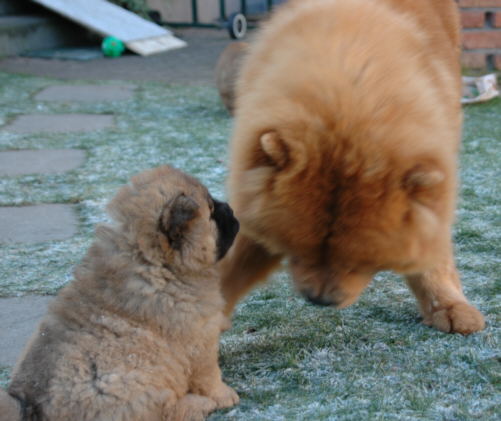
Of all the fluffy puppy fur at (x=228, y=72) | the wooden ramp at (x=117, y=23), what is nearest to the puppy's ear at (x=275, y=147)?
the fluffy puppy fur at (x=228, y=72)

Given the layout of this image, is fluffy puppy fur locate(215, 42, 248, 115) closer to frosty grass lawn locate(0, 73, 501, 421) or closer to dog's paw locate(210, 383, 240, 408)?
frosty grass lawn locate(0, 73, 501, 421)

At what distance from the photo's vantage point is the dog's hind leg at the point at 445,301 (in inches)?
109

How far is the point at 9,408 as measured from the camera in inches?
76.5

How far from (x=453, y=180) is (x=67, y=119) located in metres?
4.88

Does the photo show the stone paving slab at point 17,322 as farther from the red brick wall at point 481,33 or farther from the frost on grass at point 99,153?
the red brick wall at point 481,33

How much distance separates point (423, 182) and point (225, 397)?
932mm

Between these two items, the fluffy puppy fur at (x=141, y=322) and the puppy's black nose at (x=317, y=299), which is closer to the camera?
the fluffy puppy fur at (x=141, y=322)

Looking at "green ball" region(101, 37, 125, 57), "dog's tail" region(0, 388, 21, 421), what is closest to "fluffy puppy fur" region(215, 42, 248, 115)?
"green ball" region(101, 37, 125, 57)

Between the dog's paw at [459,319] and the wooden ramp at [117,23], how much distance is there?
26.0 ft

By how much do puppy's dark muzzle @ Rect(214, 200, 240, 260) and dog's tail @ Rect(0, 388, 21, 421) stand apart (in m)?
0.82

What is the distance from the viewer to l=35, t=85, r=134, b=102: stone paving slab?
7465 mm

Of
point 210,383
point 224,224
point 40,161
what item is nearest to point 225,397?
point 210,383

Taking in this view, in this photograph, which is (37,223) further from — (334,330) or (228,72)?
(228,72)

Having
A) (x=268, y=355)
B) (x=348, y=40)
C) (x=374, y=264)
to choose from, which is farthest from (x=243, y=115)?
(x=268, y=355)
